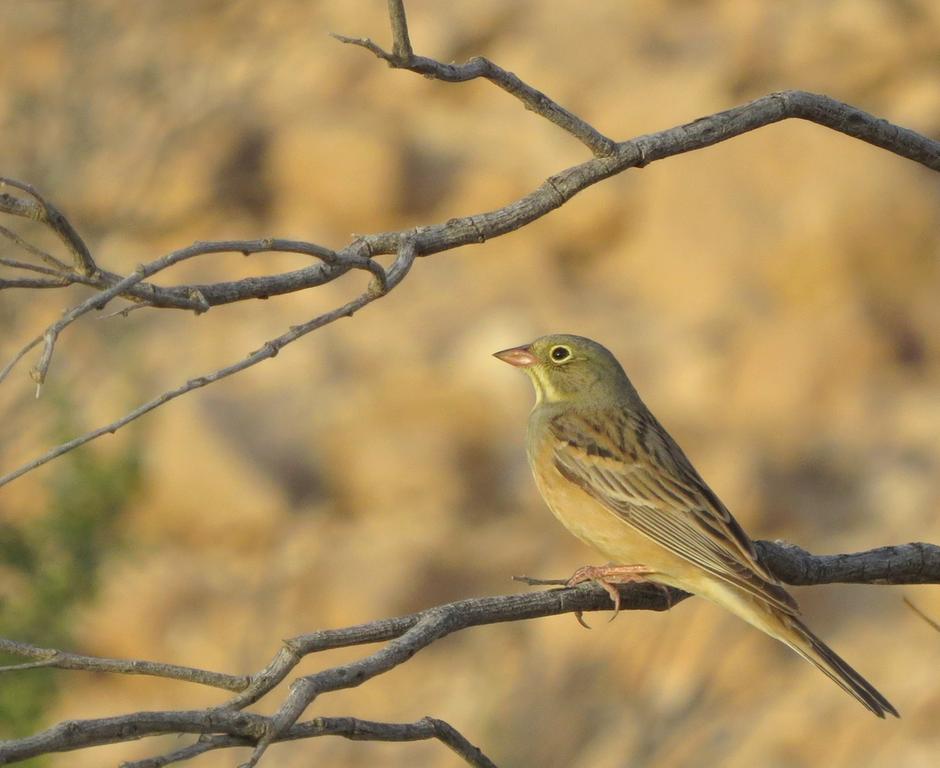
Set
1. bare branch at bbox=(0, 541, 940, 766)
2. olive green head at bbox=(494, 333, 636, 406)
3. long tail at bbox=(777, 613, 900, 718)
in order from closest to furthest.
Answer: bare branch at bbox=(0, 541, 940, 766)
long tail at bbox=(777, 613, 900, 718)
olive green head at bbox=(494, 333, 636, 406)

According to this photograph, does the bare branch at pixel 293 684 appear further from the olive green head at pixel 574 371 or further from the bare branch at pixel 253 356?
the olive green head at pixel 574 371

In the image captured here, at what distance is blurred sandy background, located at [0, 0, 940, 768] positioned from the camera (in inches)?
450

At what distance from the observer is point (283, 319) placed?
1405cm

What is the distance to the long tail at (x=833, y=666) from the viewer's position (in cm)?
422

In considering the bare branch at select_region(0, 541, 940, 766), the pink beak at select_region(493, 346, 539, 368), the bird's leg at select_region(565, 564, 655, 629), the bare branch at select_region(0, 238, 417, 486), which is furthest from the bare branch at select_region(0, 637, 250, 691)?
the pink beak at select_region(493, 346, 539, 368)

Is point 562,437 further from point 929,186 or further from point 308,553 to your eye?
point 929,186

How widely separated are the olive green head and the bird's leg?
1.06 m

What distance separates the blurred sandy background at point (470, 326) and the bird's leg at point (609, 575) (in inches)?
207

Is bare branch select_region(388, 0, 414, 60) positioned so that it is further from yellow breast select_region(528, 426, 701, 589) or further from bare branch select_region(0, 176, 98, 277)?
yellow breast select_region(528, 426, 701, 589)

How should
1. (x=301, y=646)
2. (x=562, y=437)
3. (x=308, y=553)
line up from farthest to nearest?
(x=308, y=553), (x=562, y=437), (x=301, y=646)

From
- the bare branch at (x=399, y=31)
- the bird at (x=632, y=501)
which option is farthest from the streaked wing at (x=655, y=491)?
the bare branch at (x=399, y=31)

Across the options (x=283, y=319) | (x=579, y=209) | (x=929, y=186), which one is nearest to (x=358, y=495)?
(x=283, y=319)

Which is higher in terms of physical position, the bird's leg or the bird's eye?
the bird's eye

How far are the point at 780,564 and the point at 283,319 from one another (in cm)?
1003
